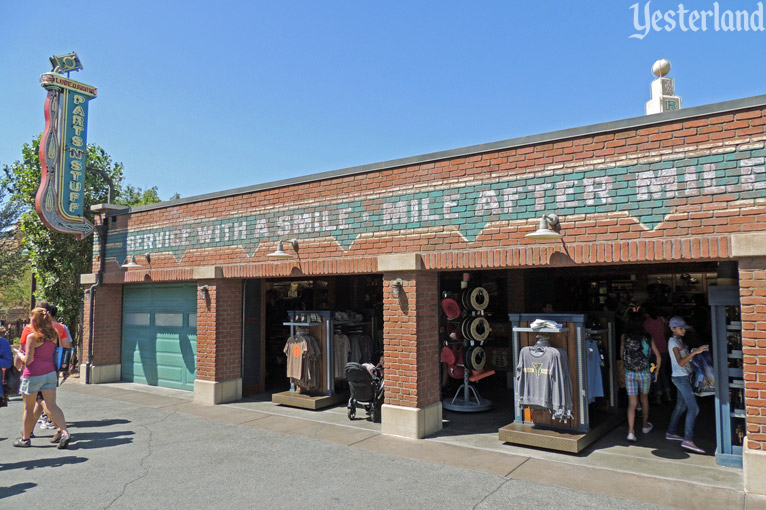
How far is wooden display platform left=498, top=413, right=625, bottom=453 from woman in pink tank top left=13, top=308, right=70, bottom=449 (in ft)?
21.3

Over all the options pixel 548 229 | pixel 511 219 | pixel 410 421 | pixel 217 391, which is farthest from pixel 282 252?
pixel 548 229

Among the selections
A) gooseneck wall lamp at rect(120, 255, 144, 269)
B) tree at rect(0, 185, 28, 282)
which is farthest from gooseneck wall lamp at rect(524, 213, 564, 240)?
tree at rect(0, 185, 28, 282)

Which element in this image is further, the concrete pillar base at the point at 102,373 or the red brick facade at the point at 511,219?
the concrete pillar base at the point at 102,373

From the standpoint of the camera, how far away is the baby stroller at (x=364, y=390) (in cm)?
900

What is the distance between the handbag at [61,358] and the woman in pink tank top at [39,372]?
14 cm

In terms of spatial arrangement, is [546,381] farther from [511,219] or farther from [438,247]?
[438,247]

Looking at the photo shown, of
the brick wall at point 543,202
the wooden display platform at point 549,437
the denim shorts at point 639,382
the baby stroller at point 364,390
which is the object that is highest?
the brick wall at point 543,202

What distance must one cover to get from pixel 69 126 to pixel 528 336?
1256cm

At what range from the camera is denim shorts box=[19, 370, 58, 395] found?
722 cm

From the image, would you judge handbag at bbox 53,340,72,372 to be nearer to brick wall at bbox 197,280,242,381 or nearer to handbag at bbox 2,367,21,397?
handbag at bbox 2,367,21,397

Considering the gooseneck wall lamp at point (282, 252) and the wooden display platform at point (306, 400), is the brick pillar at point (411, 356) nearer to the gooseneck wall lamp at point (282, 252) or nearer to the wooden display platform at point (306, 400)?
the gooseneck wall lamp at point (282, 252)

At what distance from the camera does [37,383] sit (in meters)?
7.26

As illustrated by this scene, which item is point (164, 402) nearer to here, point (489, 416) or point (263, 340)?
point (263, 340)

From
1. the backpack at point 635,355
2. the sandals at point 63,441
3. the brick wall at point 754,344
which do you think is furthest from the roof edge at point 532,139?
the sandals at point 63,441
